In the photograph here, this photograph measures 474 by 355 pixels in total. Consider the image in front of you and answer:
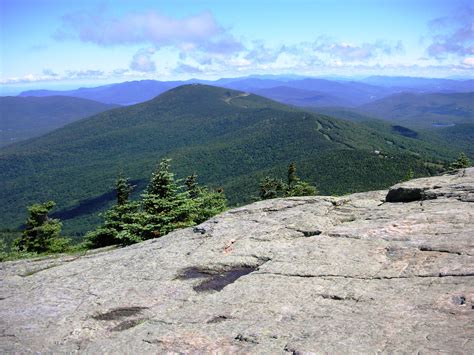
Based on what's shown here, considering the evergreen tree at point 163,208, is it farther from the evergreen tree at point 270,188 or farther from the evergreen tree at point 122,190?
the evergreen tree at point 270,188

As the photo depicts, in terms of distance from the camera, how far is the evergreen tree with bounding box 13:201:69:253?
149ft

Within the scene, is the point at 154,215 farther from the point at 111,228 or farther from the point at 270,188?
the point at 270,188

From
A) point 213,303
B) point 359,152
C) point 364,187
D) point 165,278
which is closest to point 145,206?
point 165,278

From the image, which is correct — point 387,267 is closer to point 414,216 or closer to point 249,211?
point 414,216

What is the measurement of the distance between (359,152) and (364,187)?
52.9 m

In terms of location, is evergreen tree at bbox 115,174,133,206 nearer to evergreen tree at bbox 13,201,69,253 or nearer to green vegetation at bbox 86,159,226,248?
evergreen tree at bbox 13,201,69,253

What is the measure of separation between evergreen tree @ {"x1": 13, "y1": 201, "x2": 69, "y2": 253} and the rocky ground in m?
29.0

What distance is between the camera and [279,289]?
11648mm

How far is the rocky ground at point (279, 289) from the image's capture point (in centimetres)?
904

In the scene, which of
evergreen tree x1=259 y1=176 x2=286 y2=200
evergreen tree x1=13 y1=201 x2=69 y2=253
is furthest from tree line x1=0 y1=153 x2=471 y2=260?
evergreen tree x1=259 y1=176 x2=286 y2=200

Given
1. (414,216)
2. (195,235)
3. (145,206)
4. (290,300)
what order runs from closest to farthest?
(290,300)
(414,216)
(195,235)
(145,206)

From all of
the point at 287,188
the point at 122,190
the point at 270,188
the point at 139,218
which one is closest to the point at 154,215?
the point at 139,218

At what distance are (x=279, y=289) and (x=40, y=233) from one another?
43.3 metres

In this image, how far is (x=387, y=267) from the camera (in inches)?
468
